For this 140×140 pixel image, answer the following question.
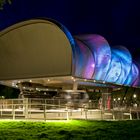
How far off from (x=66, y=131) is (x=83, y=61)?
20.7 meters

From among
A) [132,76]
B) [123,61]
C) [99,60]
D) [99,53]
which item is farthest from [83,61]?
[132,76]

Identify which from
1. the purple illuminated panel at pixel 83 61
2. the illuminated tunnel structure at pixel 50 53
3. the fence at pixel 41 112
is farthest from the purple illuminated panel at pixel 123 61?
the fence at pixel 41 112

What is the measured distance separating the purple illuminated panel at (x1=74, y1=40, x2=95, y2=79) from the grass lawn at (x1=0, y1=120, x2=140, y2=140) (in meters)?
14.4

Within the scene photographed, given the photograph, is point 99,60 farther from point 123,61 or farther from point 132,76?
point 132,76

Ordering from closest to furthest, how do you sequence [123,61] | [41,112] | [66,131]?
[66,131] → [41,112] → [123,61]

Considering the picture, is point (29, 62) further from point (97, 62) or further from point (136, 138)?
point (136, 138)

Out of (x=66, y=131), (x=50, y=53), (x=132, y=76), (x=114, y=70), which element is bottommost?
A: (x=66, y=131)

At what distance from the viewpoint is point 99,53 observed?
140ft

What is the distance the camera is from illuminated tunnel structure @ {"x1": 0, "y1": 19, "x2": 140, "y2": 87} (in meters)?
A: 35.4

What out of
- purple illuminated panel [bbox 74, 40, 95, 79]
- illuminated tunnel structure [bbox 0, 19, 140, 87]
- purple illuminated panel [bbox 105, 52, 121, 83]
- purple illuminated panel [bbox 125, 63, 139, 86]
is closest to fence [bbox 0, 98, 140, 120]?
illuminated tunnel structure [bbox 0, 19, 140, 87]

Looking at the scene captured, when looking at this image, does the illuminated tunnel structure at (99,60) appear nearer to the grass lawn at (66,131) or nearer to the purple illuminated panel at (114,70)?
the purple illuminated panel at (114,70)

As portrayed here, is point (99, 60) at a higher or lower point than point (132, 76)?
higher

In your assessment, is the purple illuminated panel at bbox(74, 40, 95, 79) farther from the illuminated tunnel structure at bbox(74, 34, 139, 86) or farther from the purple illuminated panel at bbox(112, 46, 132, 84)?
the purple illuminated panel at bbox(112, 46, 132, 84)

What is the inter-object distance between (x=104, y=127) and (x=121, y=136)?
327 centimetres
